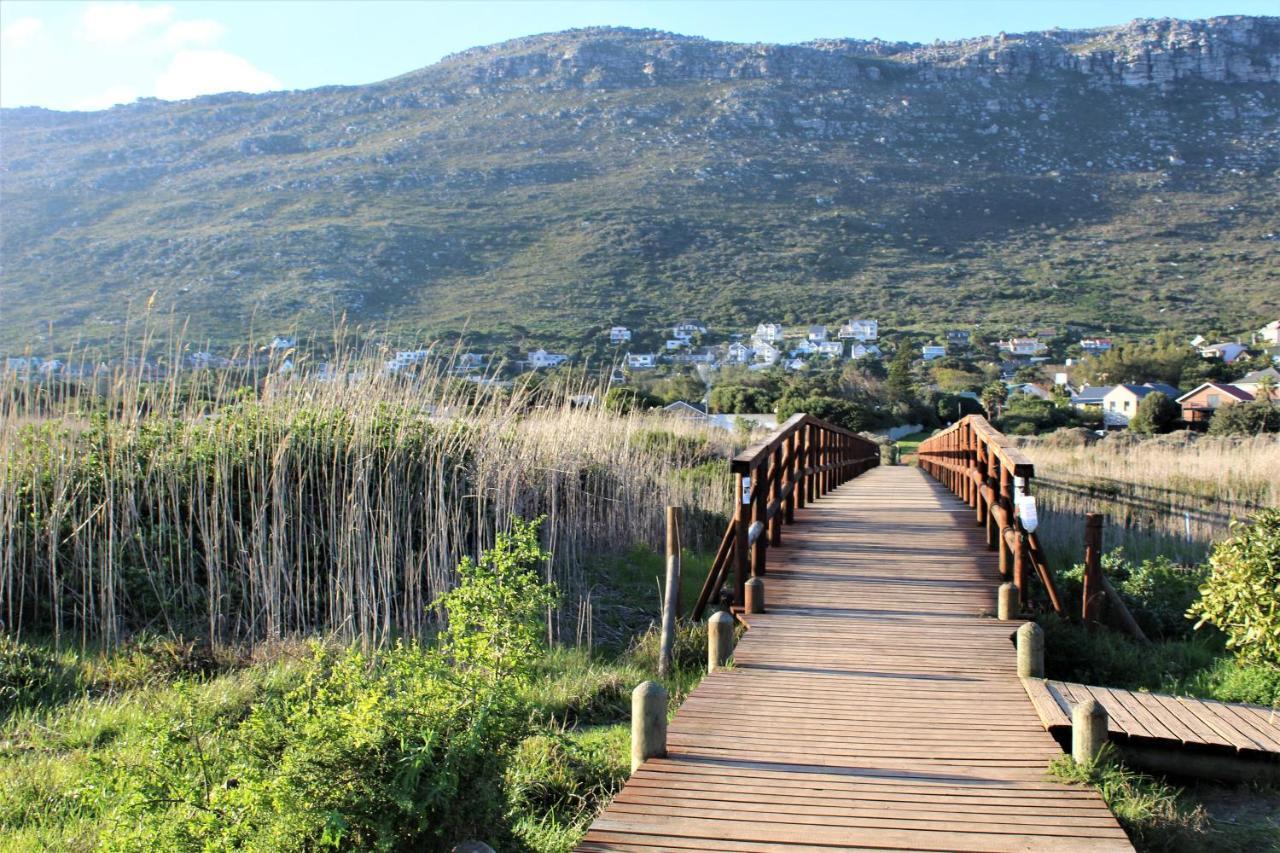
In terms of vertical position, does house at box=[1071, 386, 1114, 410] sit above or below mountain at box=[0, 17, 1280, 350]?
below

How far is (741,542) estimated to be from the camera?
7.90 m

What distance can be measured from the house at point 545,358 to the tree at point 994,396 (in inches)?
611

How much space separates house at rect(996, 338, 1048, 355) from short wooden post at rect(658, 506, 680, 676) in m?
49.4

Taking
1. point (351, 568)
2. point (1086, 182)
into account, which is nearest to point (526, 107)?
point (1086, 182)

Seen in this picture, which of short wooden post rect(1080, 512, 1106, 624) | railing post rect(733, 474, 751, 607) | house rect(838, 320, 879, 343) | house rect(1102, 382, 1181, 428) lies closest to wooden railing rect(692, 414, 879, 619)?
railing post rect(733, 474, 751, 607)

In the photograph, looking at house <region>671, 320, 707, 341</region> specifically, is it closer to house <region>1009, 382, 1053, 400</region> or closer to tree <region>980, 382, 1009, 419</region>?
tree <region>980, 382, 1009, 419</region>

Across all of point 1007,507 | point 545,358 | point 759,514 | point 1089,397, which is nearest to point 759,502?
point 759,514

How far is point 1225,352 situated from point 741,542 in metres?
Answer: 49.7

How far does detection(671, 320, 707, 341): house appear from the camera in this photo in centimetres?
4919

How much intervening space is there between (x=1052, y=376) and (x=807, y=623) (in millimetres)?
47346

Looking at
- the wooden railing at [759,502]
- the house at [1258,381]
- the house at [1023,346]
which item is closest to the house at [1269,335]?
the house at [1258,381]

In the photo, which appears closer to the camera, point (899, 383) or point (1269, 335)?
point (899, 383)

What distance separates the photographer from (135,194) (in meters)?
72.2

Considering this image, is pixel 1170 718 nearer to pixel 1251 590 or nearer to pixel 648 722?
pixel 1251 590
